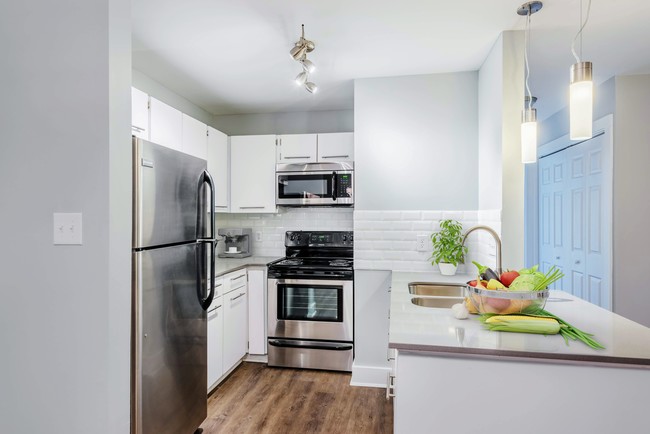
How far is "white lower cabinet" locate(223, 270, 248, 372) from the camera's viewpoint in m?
2.94

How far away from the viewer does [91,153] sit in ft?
4.51

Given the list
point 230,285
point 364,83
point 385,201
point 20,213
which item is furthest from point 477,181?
point 20,213

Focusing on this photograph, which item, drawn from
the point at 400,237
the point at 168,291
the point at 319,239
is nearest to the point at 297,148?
the point at 319,239

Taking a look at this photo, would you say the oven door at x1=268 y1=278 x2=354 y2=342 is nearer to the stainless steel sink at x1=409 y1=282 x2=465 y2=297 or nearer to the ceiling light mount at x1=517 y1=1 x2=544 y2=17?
the stainless steel sink at x1=409 y1=282 x2=465 y2=297

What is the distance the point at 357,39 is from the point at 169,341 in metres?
2.09

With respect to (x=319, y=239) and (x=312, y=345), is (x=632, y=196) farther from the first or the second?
(x=312, y=345)

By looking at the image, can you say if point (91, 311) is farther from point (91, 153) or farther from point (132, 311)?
point (91, 153)

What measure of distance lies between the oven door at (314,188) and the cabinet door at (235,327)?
94 centimetres

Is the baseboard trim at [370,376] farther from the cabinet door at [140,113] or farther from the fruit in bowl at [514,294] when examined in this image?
the cabinet door at [140,113]

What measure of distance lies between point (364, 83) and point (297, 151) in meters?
0.92

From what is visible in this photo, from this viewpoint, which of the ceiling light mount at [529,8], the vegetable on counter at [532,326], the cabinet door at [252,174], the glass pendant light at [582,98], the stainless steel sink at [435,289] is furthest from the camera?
the cabinet door at [252,174]

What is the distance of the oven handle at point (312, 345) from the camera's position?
3.14 m

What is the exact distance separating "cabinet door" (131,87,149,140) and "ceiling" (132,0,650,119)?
0.35m

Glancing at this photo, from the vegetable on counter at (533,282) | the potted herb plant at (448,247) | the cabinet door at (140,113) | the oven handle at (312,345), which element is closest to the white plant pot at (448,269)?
the potted herb plant at (448,247)
